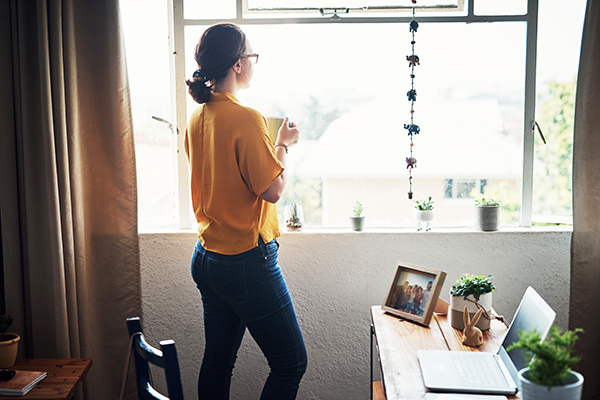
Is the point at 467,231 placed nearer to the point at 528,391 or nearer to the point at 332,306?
the point at 332,306

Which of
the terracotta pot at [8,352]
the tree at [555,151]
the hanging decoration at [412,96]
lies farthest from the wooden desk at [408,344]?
the terracotta pot at [8,352]

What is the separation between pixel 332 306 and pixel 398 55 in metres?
1.13

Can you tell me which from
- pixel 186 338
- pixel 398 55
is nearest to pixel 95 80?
pixel 186 338

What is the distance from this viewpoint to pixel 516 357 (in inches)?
43.3

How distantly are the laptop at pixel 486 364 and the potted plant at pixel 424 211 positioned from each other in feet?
2.73

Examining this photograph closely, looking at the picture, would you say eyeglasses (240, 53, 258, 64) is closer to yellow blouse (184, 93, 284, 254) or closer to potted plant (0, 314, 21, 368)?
yellow blouse (184, 93, 284, 254)

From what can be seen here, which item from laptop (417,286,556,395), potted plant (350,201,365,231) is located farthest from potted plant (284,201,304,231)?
laptop (417,286,556,395)

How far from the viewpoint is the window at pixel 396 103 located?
2.05 meters

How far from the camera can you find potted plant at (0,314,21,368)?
1614 mm

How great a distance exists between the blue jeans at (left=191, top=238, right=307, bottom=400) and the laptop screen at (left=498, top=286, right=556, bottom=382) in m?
0.58

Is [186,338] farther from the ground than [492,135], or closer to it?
closer to it

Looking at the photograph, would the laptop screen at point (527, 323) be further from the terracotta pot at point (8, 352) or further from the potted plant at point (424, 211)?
the terracotta pot at point (8, 352)

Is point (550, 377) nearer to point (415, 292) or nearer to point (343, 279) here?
point (415, 292)

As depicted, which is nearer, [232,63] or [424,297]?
[232,63]
